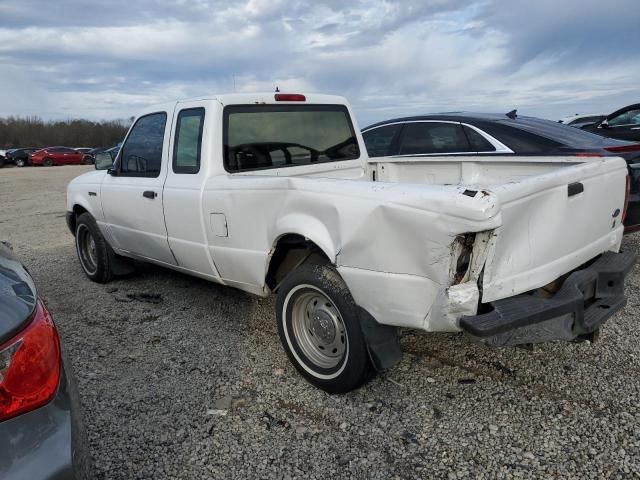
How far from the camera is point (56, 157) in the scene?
39.6 meters

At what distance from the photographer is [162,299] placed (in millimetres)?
4949

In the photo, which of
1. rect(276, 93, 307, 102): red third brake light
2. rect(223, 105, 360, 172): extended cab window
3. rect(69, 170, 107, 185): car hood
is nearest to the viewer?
rect(223, 105, 360, 172): extended cab window

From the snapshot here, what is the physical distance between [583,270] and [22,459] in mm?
2882

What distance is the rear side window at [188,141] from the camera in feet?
12.7

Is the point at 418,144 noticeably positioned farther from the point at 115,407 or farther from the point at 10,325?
the point at 10,325

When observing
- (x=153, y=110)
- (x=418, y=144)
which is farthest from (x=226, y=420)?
(x=418, y=144)

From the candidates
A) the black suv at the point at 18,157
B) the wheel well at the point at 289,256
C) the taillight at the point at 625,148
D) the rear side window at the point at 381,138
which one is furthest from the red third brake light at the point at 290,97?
the black suv at the point at 18,157

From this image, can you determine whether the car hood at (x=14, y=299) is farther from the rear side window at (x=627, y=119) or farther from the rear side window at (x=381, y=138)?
the rear side window at (x=627, y=119)

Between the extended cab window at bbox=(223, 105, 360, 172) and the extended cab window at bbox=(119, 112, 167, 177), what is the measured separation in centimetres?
83

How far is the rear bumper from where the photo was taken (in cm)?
234

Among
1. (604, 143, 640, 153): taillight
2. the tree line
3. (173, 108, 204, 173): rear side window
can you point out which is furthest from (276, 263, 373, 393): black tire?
the tree line

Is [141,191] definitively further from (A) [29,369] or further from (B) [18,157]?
(B) [18,157]

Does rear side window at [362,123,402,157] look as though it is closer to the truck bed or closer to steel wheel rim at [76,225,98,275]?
the truck bed

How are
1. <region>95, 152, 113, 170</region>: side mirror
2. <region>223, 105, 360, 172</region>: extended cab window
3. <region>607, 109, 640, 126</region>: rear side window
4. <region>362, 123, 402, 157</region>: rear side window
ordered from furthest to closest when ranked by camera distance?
<region>607, 109, 640, 126</region>: rear side window < <region>362, 123, 402, 157</region>: rear side window < <region>95, 152, 113, 170</region>: side mirror < <region>223, 105, 360, 172</region>: extended cab window
